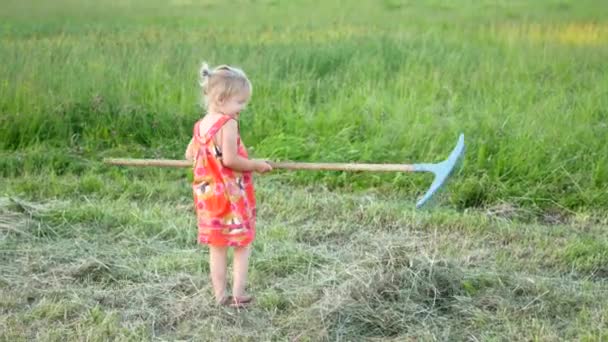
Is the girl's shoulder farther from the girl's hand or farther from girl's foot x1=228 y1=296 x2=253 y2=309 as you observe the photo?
girl's foot x1=228 y1=296 x2=253 y2=309

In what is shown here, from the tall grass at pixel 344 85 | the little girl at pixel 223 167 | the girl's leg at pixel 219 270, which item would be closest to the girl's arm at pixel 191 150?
the little girl at pixel 223 167

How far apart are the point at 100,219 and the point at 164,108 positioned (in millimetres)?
2093

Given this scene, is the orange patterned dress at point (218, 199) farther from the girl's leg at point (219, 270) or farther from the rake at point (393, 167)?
the rake at point (393, 167)

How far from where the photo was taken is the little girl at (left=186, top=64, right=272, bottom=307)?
4328 mm

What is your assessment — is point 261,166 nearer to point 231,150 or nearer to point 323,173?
point 231,150

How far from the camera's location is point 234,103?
171 inches

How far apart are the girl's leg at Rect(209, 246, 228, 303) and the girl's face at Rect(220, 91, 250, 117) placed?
587mm

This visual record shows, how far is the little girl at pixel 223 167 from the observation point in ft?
14.2

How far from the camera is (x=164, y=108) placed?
7.71 meters

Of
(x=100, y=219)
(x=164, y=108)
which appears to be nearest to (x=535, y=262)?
(x=100, y=219)

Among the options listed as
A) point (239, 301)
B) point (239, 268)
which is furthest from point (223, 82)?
point (239, 301)

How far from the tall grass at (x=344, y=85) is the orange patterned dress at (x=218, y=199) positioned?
6.87ft

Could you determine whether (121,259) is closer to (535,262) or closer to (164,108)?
(535,262)

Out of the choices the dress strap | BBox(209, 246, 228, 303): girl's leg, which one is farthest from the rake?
BBox(209, 246, 228, 303): girl's leg
